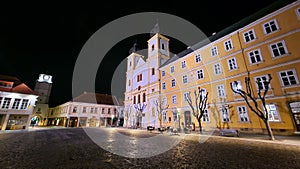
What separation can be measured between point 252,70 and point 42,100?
61.4 metres

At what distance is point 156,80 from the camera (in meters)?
30.0

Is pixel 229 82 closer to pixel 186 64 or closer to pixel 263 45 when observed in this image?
pixel 263 45

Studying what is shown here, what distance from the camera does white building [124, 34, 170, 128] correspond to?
1181 inches

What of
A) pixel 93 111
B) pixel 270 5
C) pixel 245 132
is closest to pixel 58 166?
pixel 245 132

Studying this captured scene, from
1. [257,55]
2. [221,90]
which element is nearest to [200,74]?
[221,90]

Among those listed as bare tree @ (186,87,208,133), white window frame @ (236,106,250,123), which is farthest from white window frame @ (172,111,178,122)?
white window frame @ (236,106,250,123)

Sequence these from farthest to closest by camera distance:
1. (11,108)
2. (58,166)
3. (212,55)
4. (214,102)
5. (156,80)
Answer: (156,80)
(11,108)
(212,55)
(214,102)
(58,166)

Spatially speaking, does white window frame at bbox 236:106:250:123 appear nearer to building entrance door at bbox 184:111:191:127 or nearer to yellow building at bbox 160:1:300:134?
yellow building at bbox 160:1:300:134

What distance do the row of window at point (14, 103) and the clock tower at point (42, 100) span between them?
25.9 meters

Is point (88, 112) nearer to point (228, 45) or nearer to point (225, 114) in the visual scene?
point (225, 114)

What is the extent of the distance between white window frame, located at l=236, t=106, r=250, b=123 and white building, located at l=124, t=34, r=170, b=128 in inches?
599

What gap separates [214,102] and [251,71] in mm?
5876

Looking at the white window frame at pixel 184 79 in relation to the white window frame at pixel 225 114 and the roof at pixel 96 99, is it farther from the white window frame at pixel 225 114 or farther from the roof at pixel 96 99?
the roof at pixel 96 99

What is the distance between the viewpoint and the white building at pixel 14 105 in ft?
75.1
